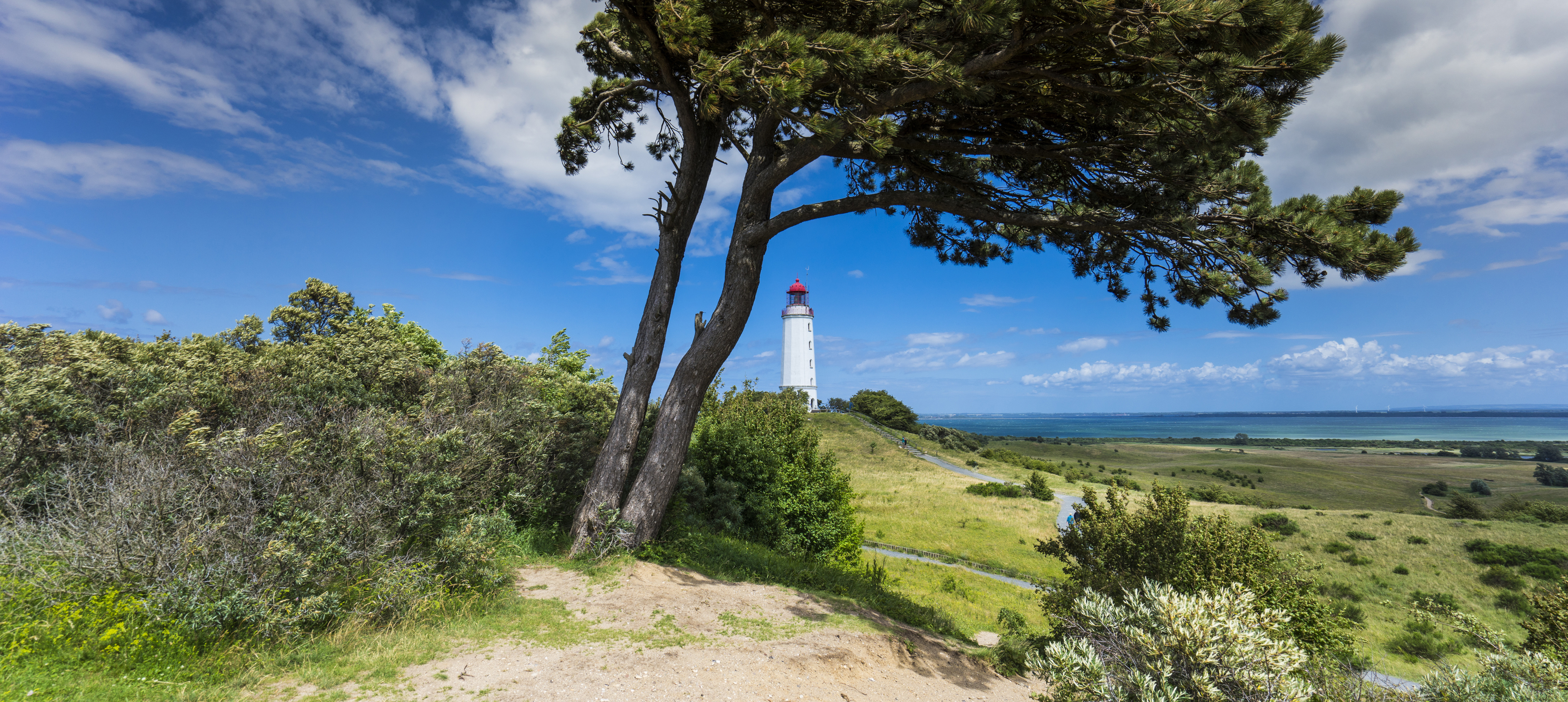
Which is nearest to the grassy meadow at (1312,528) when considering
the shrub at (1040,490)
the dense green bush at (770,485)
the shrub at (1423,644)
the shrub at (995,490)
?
the shrub at (1423,644)

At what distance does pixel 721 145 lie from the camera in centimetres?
1142

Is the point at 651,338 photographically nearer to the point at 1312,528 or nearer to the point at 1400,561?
the point at 1400,561

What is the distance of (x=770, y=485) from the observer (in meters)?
14.5

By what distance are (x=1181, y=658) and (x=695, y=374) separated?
6.74m

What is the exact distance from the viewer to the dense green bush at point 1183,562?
24.7 ft

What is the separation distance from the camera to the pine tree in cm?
604

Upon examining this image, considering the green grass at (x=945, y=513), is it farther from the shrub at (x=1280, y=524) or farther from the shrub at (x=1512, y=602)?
the shrub at (x=1512, y=602)

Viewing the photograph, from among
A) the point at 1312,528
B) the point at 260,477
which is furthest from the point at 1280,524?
the point at 260,477

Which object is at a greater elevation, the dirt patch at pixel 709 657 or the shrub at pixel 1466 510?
the dirt patch at pixel 709 657

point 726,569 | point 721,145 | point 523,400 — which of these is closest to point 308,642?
point 726,569

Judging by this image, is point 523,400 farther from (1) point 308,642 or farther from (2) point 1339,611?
(2) point 1339,611

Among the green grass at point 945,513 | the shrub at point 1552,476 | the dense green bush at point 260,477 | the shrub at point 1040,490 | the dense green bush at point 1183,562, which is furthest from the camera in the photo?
the shrub at point 1552,476

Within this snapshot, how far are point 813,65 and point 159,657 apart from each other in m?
7.82

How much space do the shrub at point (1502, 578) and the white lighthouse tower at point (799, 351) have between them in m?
43.8
